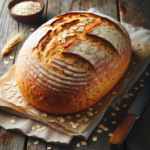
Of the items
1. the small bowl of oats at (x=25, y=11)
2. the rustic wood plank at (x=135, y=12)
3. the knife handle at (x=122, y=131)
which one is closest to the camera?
the knife handle at (x=122, y=131)

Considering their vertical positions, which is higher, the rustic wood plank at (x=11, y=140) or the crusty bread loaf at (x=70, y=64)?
the crusty bread loaf at (x=70, y=64)

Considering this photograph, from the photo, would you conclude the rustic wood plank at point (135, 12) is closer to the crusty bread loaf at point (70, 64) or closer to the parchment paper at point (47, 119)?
the crusty bread loaf at point (70, 64)

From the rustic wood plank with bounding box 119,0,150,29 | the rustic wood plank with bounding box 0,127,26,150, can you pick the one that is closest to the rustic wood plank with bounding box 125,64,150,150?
the rustic wood plank with bounding box 0,127,26,150

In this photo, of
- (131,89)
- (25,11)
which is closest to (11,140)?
(131,89)

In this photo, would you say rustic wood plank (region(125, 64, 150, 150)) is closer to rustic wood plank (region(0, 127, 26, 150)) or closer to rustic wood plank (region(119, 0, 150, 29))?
rustic wood plank (region(0, 127, 26, 150))

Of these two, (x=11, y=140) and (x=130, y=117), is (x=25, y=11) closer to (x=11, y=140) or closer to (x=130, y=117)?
(x=11, y=140)

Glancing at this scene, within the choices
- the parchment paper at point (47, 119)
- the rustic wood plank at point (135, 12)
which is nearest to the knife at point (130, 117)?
the parchment paper at point (47, 119)

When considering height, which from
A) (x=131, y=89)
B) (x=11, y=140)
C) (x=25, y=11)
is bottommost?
(x=11, y=140)
